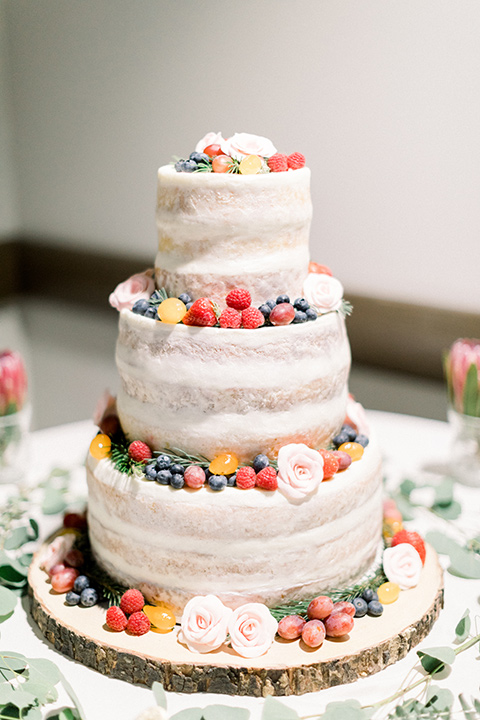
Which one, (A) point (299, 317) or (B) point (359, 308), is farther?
(B) point (359, 308)

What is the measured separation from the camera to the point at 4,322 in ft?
14.0

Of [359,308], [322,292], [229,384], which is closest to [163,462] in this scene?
[229,384]

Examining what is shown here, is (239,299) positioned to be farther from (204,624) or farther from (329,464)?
(204,624)

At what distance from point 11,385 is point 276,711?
1.62m

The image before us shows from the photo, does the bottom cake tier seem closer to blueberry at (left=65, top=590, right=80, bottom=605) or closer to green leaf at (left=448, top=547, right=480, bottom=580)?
blueberry at (left=65, top=590, right=80, bottom=605)

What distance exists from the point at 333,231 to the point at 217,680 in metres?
2.17

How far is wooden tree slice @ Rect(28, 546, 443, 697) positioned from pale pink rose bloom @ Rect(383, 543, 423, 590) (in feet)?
0.24

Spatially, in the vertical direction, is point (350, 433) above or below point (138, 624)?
above

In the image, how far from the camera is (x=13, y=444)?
266 centimetres

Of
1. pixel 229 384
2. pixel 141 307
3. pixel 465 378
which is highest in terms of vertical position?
pixel 141 307

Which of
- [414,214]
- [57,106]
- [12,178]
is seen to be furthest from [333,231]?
[12,178]

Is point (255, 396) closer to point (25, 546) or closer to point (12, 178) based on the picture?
point (25, 546)

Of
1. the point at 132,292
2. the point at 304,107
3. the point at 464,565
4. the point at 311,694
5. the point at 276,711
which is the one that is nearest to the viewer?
the point at 276,711

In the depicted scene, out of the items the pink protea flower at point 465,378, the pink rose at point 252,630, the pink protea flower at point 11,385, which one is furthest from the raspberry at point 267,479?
the pink protea flower at point 11,385
